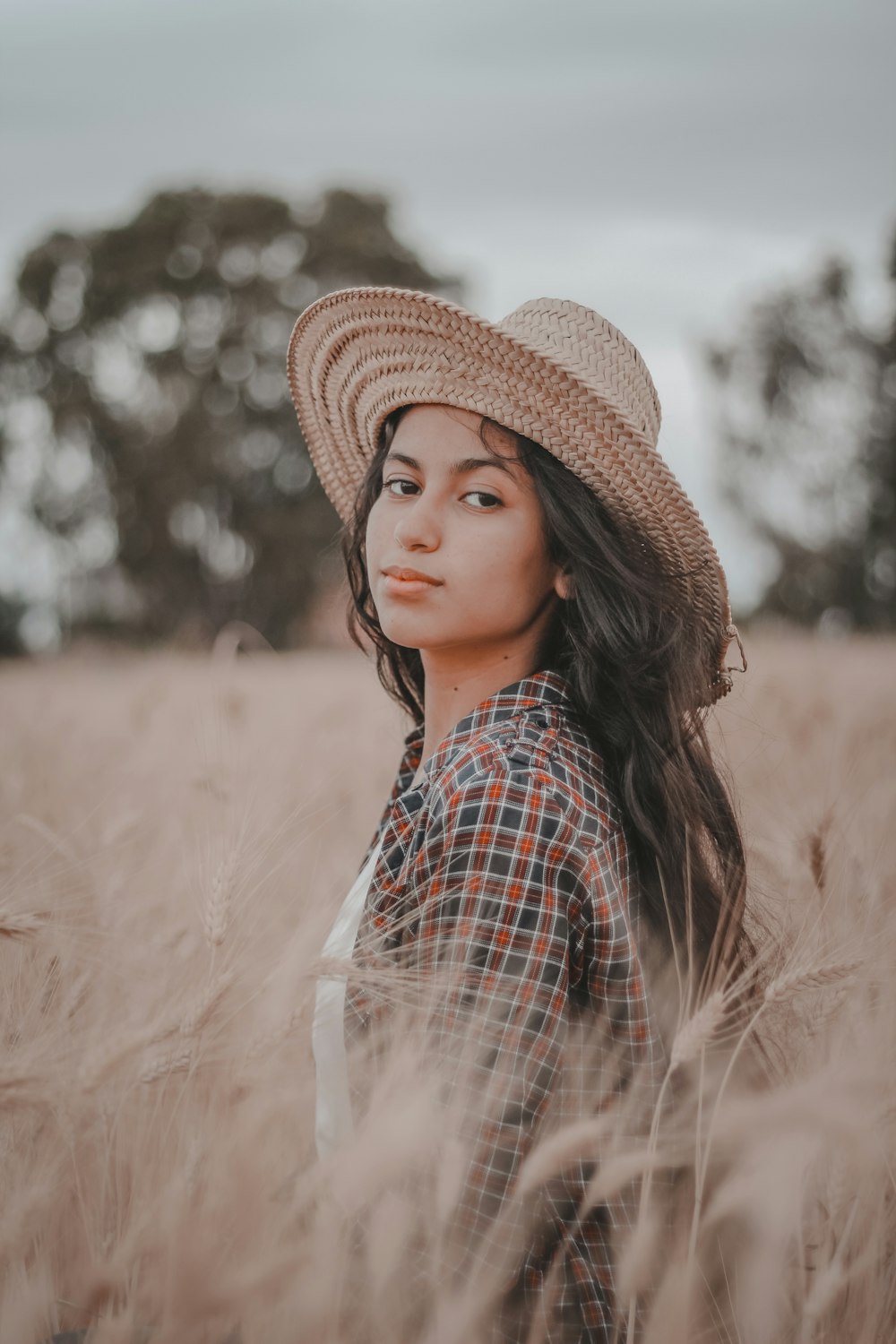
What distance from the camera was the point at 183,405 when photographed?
1859cm

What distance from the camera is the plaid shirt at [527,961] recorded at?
1170mm

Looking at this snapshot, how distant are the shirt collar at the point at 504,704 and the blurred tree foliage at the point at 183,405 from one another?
1666 centimetres

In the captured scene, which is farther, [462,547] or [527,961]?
[462,547]

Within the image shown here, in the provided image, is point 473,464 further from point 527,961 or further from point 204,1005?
point 204,1005

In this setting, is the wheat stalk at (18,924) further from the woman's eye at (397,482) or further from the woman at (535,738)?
the woman's eye at (397,482)

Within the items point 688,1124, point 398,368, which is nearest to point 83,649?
point 398,368

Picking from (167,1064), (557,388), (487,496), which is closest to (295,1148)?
(167,1064)

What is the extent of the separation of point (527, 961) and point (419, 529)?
62cm

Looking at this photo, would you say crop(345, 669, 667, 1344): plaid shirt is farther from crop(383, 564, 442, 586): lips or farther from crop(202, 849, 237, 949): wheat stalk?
crop(383, 564, 442, 586): lips

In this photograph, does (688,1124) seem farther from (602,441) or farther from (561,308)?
(561,308)

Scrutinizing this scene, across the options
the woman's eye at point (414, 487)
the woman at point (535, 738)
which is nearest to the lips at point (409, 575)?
the woman at point (535, 738)

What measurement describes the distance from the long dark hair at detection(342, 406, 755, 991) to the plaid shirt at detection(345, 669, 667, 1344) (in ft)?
0.41

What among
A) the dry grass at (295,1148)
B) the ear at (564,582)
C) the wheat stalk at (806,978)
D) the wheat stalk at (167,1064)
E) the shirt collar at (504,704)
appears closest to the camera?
the dry grass at (295,1148)

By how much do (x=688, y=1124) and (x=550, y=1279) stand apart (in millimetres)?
255
